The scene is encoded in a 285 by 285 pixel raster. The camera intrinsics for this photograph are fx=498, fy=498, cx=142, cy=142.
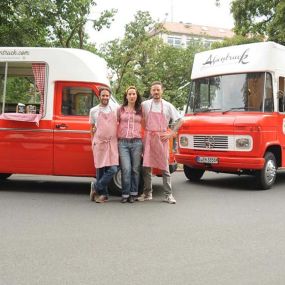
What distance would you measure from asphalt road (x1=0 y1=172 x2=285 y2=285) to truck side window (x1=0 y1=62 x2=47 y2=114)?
5.16ft

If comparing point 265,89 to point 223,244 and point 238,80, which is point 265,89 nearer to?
point 238,80

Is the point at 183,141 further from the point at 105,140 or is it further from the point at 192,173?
the point at 105,140

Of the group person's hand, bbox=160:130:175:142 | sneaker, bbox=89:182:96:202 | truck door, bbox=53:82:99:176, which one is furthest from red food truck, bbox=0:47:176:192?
person's hand, bbox=160:130:175:142

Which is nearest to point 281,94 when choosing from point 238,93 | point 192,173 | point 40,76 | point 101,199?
point 238,93

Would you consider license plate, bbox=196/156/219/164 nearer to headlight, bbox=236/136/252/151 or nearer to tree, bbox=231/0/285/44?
headlight, bbox=236/136/252/151

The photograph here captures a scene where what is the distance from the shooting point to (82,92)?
9.03m

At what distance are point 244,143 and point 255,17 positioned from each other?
1641cm

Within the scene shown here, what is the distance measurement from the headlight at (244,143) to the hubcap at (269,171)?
0.59 meters

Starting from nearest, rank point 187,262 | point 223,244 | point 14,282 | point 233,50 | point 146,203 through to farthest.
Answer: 1. point 14,282
2. point 187,262
3. point 223,244
4. point 146,203
5. point 233,50

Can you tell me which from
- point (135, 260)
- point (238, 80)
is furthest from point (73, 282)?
point (238, 80)

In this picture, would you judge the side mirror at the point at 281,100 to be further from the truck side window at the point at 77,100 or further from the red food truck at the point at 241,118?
the truck side window at the point at 77,100

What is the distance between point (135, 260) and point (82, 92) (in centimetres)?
476

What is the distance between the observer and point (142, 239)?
5715 mm

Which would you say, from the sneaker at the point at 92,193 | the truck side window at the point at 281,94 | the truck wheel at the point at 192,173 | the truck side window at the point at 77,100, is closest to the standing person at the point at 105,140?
the sneaker at the point at 92,193
